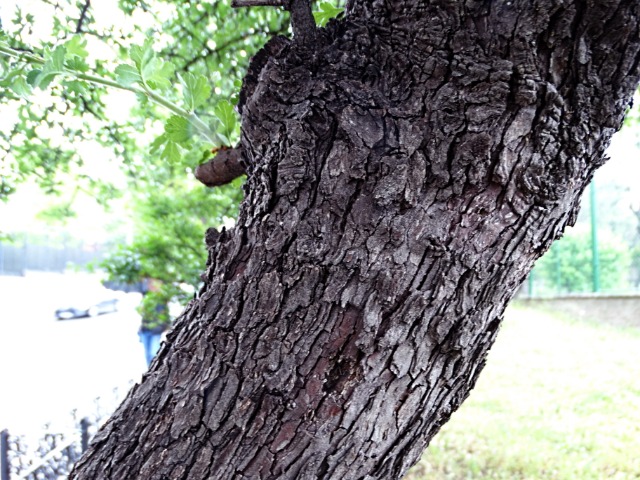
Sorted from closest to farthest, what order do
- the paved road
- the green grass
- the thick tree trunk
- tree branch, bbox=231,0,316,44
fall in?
1. the thick tree trunk
2. tree branch, bbox=231,0,316,44
3. the green grass
4. the paved road

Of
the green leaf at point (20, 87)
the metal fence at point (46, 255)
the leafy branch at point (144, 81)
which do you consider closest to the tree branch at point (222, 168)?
the leafy branch at point (144, 81)

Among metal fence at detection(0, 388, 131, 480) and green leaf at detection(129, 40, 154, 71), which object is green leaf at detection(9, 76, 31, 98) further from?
metal fence at detection(0, 388, 131, 480)

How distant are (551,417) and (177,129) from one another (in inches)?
230

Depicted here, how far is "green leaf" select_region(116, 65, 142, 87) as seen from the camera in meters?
1.17

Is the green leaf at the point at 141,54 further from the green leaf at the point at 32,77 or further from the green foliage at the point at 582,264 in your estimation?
the green foliage at the point at 582,264

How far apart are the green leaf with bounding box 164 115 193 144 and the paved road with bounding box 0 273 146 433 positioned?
3.15m

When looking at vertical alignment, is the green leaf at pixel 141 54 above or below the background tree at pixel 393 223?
above

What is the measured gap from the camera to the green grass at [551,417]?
181 inches

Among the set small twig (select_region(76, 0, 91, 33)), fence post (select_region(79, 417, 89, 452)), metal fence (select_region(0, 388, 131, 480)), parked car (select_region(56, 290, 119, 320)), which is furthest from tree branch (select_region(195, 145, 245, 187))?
parked car (select_region(56, 290, 119, 320))

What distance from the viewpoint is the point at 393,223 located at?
920 mm

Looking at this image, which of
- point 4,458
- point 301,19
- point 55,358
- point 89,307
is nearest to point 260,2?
point 301,19

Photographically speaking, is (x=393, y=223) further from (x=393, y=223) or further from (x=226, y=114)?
(x=226, y=114)

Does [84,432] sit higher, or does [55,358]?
[84,432]

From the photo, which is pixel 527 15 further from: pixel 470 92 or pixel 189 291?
pixel 189 291
